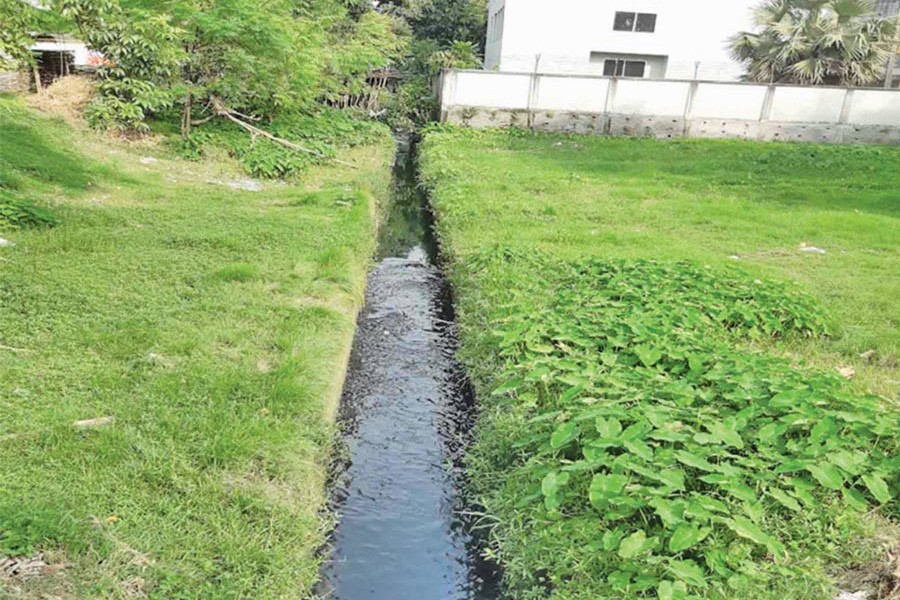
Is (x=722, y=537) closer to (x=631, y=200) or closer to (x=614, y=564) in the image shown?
(x=614, y=564)

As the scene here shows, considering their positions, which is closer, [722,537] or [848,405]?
[722,537]

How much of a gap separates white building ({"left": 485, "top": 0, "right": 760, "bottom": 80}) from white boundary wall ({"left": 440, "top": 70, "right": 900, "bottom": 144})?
13.1 ft

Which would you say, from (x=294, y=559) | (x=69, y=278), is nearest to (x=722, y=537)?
(x=294, y=559)

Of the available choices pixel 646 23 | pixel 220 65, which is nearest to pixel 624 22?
pixel 646 23

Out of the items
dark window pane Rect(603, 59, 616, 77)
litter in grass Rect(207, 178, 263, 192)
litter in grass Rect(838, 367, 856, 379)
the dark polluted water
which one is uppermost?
dark window pane Rect(603, 59, 616, 77)

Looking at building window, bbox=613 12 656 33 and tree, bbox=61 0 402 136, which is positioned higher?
building window, bbox=613 12 656 33

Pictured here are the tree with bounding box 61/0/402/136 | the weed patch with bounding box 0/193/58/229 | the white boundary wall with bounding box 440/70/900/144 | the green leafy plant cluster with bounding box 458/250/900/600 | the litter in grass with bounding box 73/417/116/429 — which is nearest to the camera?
the green leafy plant cluster with bounding box 458/250/900/600

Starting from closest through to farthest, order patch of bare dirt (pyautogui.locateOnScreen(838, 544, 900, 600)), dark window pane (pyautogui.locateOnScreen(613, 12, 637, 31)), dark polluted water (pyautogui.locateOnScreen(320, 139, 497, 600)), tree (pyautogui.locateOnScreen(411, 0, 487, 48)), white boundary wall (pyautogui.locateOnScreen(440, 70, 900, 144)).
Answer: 1. patch of bare dirt (pyautogui.locateOnScreen(838, 544, 900, 600))
2. dark polluted water (pyautogui.locateOnScreen(320, 139, 497, 600))
3. white boundary wall (pyautogui.locateOnScreen(440, 70, 900, 144))
4. dark window pane (pyautogui.locateOnScreen(613, 12, 637, 31))
5. tree (pyautogui.locateOnScreen(411, 0, 487, 48))

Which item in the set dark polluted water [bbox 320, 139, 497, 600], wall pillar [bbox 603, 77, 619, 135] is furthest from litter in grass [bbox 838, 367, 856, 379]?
wall pillar [bbox 603, 77, 619, 135]

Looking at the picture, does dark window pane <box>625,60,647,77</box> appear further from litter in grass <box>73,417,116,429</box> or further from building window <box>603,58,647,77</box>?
litter in grass <box>73,417,116,429</box>

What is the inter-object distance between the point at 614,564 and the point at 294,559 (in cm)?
128

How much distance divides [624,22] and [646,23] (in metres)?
0.64

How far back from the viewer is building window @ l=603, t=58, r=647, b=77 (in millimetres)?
20797

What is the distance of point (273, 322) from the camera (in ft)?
16.1
